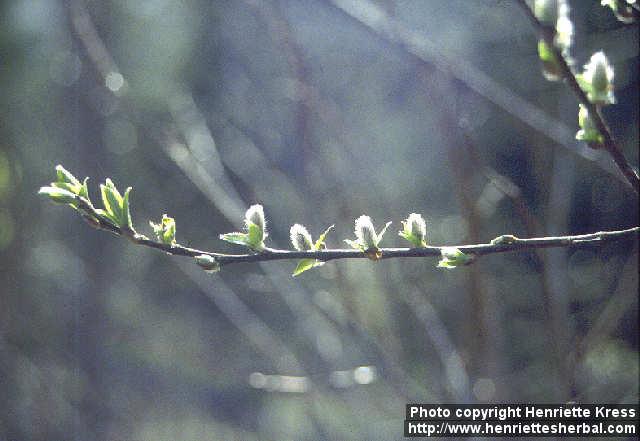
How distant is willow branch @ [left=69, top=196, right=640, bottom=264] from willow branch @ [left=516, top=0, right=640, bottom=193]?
7 centimetres

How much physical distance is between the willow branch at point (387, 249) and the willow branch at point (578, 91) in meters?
0.07

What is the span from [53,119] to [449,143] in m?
5.90

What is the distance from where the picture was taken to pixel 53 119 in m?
6.95

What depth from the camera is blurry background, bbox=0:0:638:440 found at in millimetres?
2033

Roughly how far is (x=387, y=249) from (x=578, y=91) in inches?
12.6

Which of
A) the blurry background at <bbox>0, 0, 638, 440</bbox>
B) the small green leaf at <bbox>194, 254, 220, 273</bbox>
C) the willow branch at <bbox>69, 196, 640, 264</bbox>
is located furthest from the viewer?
the blurry background at <bbox>0, 0, 638, 440</bbox>

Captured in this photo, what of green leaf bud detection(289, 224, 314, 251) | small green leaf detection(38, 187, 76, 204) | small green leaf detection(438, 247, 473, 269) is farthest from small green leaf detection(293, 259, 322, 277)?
small green leaf detection(38, 187, 76, 204)

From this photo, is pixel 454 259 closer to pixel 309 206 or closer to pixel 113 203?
pixel 113 203

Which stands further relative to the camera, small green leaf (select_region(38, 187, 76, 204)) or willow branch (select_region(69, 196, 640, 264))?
small green leaf (select_region(38, 187, 76, 204))

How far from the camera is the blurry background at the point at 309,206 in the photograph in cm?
203

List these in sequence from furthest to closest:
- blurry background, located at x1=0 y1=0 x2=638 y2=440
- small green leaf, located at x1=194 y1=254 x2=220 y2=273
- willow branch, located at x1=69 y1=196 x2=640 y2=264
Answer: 1. blurry background, located at x1=0 y1=0 x2=638 y2=440
2. small green leaf, located at x1=194 y1=254 x2=220 y2=273
3. willow branch, located at x1=69 y1=196 x2=640 y2=264

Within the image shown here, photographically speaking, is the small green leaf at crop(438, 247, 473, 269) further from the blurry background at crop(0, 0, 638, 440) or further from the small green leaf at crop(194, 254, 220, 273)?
the blurry background at crop(0, 0, 638, 440)

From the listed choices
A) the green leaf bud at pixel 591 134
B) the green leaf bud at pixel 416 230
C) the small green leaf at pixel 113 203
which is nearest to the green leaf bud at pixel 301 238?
the green leaf bud at pixel 416 230

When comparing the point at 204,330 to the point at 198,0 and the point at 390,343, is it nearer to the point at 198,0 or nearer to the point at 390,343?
the point at 198,0
